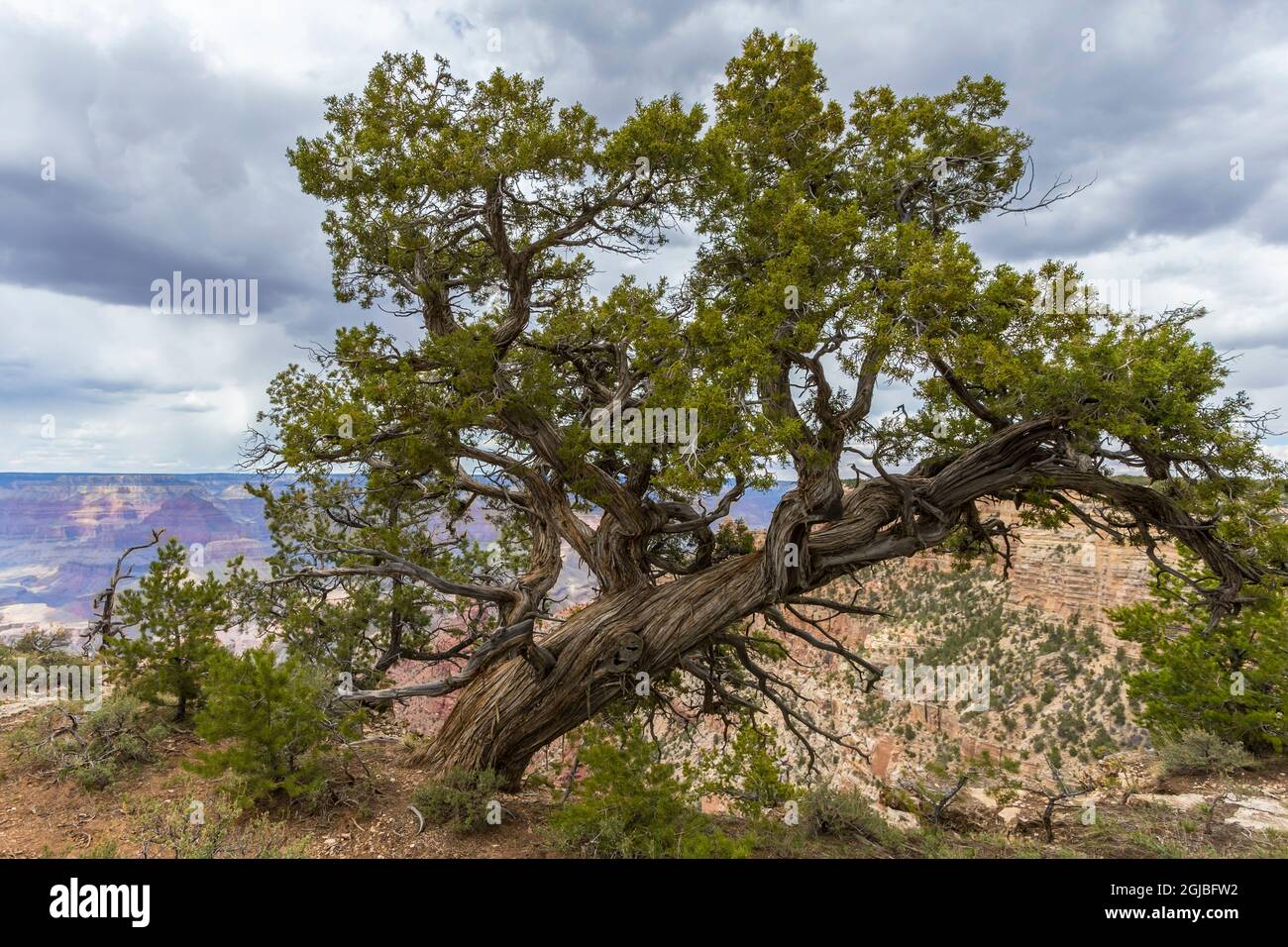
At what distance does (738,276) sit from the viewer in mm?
7375

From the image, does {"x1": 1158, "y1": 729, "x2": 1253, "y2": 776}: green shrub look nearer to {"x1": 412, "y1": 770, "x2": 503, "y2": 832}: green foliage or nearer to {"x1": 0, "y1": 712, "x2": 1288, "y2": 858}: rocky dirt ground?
{"x1": 0, "y1": 712, "x2": 1288, "y2": 858}: rocky dirt ground

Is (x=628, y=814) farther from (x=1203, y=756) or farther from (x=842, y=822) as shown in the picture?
(x=1203, y=756)

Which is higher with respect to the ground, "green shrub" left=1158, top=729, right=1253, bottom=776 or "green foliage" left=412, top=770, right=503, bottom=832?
"green foliage" left=412, top=770, right=503, bottom=832

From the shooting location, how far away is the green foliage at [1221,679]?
1069 centimetres

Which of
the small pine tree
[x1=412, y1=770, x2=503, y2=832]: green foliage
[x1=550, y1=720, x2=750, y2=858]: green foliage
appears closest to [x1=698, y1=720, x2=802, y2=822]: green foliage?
[x1=550, y1=720, x2=750, y2=858]: green foliage

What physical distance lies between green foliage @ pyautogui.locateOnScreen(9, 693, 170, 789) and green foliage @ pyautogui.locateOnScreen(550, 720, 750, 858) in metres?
5.03

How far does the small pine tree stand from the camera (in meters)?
7.60

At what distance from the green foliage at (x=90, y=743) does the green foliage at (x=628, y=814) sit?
5.03 m

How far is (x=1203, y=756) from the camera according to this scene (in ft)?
33.5

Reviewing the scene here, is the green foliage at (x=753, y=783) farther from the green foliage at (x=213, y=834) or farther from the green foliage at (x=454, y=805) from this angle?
the green foliage at (x=213, y=834)

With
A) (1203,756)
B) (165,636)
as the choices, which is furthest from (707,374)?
(1203,756)

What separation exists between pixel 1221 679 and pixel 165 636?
17502 mm
